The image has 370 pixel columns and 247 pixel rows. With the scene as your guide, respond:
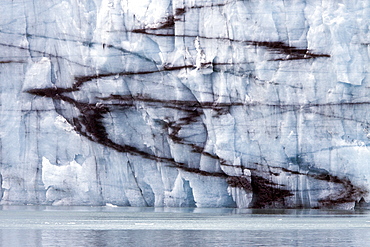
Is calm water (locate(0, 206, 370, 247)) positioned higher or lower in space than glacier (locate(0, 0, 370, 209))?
lower

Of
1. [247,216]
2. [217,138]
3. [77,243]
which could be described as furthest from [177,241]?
[217,138]

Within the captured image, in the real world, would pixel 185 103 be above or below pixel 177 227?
above

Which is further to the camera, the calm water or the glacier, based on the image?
the glacier

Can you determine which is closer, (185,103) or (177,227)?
(177,227)

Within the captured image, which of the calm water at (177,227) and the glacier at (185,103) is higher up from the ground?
the glacier at (185,103)
